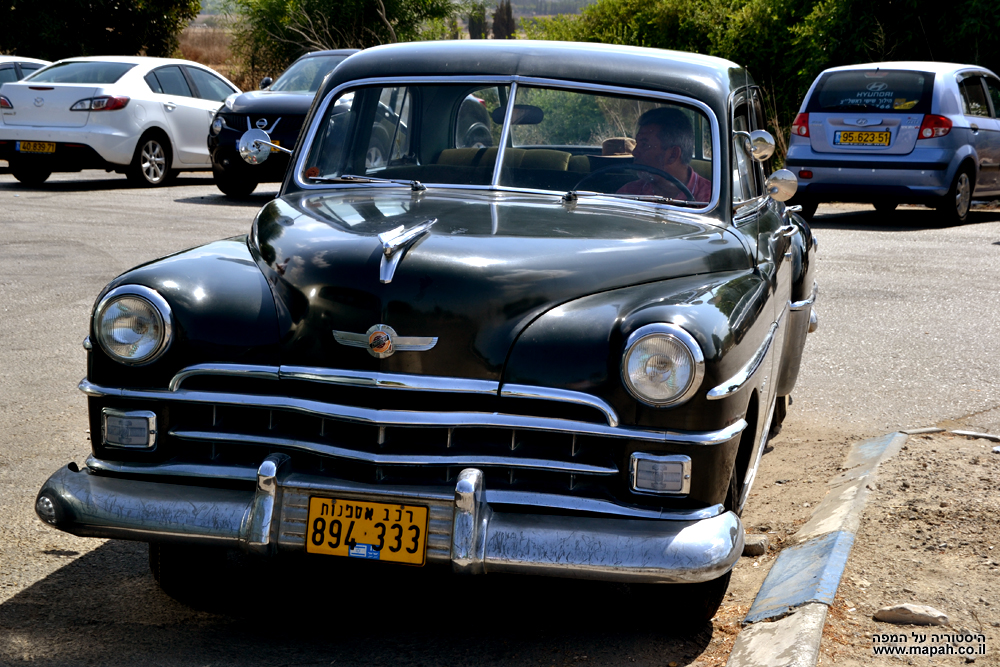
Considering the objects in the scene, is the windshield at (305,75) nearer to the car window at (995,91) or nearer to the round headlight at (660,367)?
the car window at (995,91)

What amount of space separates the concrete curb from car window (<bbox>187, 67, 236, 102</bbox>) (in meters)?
12.0

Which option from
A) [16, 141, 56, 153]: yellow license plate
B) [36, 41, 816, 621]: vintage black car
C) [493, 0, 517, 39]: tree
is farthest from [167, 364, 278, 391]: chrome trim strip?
[493, 0, 517, 39]: tree

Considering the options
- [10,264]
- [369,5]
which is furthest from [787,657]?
[369,5]

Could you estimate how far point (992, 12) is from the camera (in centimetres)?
1597

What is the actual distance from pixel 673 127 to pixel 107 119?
10.7 meters

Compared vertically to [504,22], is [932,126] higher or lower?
higher

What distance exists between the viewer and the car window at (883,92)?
38.5 feet

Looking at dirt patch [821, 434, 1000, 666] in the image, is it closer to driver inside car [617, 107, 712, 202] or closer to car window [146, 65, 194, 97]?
driver inside car [617, 107, 712, 202]

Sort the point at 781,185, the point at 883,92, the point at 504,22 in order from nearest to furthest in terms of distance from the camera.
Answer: the point at 781,185 → the point at 883,92 → the point at 504,22

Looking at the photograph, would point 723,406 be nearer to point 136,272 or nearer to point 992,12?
point 136,272

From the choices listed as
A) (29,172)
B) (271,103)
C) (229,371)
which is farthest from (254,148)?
(29,172)

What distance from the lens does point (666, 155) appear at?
13.7 feet

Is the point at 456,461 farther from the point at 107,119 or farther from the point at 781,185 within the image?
the point at 107,119

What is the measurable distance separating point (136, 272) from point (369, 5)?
78.7 ft
